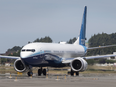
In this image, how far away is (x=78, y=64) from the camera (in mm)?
46562

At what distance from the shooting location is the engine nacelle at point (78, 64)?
44625 millimetres

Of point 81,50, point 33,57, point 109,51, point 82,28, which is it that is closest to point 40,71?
point 33,57

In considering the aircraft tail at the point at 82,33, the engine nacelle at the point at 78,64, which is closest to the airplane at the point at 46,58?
the engine nacelle at the point at 78,64

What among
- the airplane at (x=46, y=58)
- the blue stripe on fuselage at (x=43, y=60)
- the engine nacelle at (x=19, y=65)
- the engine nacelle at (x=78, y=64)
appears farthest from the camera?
the engine nacelle at (x=19, y=65)

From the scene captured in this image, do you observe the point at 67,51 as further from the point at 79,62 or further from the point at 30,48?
the point at 30,48

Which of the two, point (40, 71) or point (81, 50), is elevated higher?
point (81, 50)

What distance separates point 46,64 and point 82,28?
61.5 ft

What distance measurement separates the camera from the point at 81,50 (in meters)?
59.1

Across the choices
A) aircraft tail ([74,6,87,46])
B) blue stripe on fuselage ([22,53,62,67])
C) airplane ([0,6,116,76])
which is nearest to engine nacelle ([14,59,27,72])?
airplane ([0,6,116,76])

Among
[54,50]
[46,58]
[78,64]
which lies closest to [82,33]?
[54,50]

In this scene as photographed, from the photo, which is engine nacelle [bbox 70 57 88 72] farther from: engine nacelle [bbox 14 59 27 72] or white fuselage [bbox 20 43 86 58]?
engine nacelle [bbox 14 59 27 72]

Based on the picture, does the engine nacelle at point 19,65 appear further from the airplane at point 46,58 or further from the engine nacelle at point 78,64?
the engine nacelle at point 78,64

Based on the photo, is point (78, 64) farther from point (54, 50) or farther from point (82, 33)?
point (82, 33)

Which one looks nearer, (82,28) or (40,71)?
(40,71)
